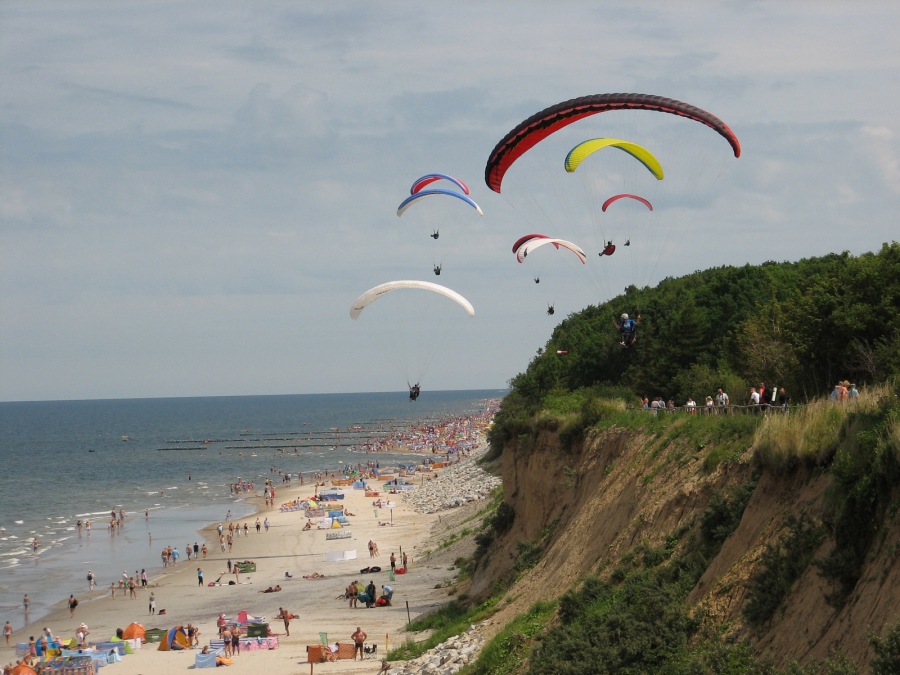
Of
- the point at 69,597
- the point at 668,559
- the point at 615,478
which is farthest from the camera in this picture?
the point at 69,597

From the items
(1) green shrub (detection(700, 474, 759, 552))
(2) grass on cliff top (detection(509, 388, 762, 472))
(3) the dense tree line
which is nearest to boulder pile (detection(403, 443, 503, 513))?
(3) the dense tree line

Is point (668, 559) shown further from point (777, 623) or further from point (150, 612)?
point (150, 612)

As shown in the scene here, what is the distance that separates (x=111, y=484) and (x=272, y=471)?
14.9m

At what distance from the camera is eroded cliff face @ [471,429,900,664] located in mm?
8516

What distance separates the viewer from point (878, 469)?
8844mm

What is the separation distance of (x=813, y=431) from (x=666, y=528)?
13.4ft

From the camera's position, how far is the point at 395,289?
25.4 m

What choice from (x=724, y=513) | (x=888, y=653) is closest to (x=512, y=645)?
(x=724, y=513)

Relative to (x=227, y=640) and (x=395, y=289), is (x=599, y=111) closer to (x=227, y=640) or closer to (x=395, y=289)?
(x=395, y=289)

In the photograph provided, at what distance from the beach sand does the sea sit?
2034 mm

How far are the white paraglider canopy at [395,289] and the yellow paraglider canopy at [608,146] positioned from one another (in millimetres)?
6451

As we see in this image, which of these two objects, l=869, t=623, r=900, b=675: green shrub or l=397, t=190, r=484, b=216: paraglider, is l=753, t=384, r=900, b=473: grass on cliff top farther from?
l=397, t=190, r=484, b=216: paraglider

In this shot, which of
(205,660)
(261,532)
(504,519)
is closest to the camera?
(205,660)

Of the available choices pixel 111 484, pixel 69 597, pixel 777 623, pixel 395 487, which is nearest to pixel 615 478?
pixel 777 623
